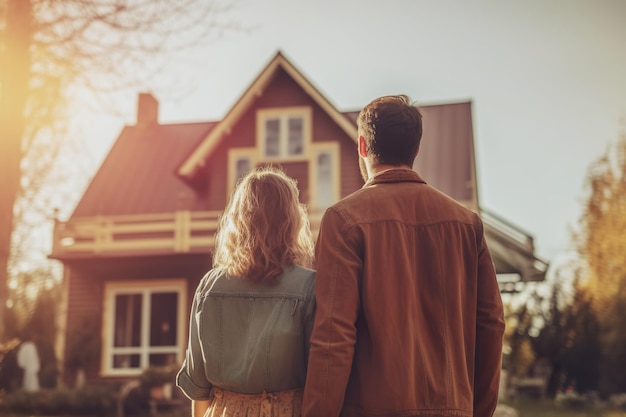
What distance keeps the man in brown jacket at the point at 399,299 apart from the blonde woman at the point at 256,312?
23 centimetres

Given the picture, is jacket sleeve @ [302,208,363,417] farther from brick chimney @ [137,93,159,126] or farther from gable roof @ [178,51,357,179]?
brick chimney @ [137,93,159,126]

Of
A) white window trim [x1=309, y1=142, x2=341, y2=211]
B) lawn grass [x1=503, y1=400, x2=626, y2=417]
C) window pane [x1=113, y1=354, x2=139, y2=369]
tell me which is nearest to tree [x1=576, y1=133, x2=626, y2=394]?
lawn grass [x1=503, y1=400, x2=626, y2=417]

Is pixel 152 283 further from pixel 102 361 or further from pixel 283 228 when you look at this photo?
pixel 283 228

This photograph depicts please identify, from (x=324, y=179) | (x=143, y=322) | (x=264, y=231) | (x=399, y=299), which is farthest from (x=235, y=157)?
(x=399, y=299)

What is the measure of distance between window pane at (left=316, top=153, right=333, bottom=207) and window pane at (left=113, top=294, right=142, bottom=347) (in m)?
5.31

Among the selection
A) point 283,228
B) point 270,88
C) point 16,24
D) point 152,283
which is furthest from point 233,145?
point 283,228

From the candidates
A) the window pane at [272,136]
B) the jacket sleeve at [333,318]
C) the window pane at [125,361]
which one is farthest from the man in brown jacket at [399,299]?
the window pane at [125,361]

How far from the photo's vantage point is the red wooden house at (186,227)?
63.6 ft

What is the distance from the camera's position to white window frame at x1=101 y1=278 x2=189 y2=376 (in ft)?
65.3

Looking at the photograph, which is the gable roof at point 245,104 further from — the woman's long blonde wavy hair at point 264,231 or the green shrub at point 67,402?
the woman's long blonde wavy hair at point 264,231

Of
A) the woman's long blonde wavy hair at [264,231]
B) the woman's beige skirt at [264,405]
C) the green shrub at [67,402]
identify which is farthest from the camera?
the green shrub at [67,402]

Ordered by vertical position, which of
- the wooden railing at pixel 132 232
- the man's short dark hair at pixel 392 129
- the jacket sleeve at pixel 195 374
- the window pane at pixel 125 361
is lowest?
the window pane at pixel 125 361

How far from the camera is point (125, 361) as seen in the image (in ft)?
66.1

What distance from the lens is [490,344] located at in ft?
11.1
